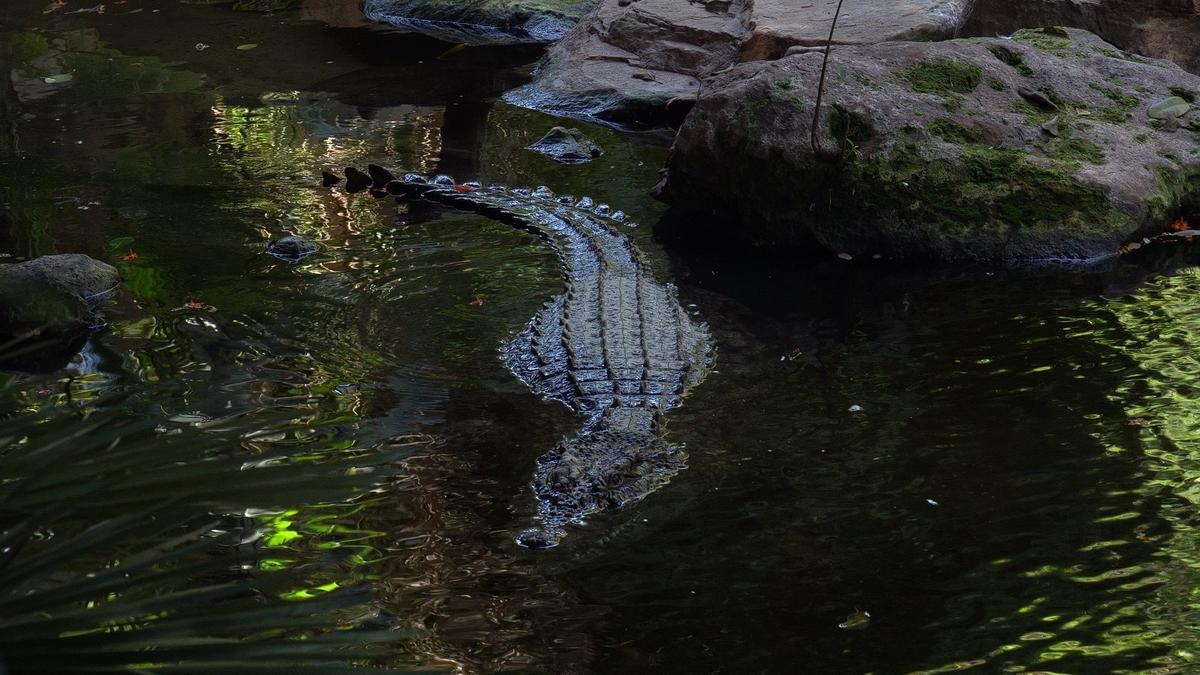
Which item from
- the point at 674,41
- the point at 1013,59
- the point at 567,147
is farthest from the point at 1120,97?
the point at 674,41

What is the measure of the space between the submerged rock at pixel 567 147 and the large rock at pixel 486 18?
3.69m

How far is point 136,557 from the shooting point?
3.41 feet

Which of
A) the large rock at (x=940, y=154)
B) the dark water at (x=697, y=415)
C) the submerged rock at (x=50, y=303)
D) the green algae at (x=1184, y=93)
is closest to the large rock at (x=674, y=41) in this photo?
the dark water at (x=697, y=415)

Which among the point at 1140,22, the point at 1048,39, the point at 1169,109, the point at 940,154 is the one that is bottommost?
the point at 940,154

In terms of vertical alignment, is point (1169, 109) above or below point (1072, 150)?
above

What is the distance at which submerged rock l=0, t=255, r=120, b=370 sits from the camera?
5.11 metres

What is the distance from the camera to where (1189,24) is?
844 centimetres

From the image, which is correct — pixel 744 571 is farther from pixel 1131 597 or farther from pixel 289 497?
pixel 289 497

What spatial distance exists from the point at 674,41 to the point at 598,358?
548 centimetres

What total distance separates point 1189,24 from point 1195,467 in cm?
569

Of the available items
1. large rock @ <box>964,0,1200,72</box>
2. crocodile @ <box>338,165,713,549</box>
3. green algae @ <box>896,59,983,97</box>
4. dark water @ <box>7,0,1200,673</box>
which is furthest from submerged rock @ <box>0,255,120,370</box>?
large rock @ <box>964,0,1200,72</box>

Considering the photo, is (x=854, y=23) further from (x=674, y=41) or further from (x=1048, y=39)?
(x=674, y=41)

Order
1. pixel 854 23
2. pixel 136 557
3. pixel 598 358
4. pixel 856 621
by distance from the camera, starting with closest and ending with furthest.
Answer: pixel 136 557 < pixel 856 621 < pixel 598 358 < pixel 854 23

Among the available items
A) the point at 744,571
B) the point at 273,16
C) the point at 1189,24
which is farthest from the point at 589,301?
the point at 273,16
